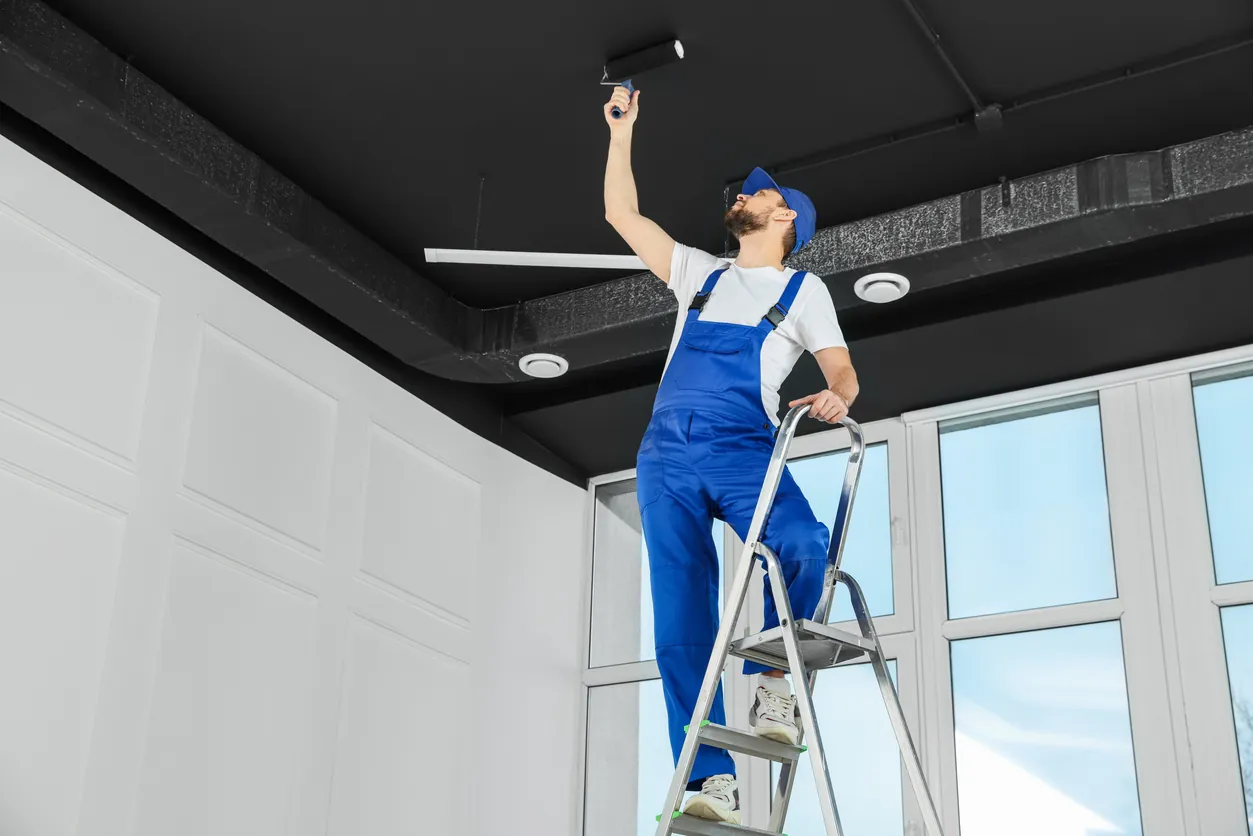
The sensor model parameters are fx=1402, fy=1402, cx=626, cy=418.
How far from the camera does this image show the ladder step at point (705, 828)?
2.78m

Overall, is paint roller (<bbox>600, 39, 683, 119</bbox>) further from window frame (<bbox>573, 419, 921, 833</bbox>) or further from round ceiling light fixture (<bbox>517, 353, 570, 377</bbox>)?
window frame (<bbox>573, 419, 921, 833</bbox>)

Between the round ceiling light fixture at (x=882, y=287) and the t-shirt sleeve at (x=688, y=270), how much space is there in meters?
1.38

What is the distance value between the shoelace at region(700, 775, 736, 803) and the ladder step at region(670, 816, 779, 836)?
8 centimetres

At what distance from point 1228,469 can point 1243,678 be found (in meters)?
0.77

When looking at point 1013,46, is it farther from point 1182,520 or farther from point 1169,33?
point 1182,520

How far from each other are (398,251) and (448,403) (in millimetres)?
854

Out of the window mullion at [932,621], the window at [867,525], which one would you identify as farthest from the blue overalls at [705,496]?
the window at [867,525]

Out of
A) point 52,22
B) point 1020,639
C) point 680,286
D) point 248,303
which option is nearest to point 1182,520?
point 1020,639

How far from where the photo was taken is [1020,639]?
5.27 metres

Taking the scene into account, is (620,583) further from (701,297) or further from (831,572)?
(831,572)

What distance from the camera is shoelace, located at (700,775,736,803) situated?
2.91 meters

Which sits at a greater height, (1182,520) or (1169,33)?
(1169,33)

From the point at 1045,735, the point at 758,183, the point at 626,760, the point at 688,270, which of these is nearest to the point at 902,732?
the point at 688,270

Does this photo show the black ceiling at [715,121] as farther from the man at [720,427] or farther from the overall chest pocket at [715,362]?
the overall chest pocket at [715,362]
